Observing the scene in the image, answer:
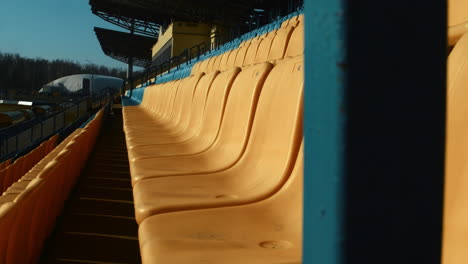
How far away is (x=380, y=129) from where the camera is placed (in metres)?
0.27

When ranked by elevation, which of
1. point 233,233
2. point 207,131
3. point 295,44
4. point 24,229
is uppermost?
point 295,44

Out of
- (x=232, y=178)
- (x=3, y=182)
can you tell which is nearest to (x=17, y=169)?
(x=3, y=182)

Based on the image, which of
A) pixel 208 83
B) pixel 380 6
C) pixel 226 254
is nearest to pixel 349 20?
pixel 380 6

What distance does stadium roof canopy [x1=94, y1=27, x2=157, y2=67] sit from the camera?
74.2 feet

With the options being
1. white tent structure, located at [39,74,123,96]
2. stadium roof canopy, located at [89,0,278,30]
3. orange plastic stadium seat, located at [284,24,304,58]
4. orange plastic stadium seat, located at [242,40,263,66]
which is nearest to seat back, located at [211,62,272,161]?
orange plastic stadium seat, located at [284,24,304,58]

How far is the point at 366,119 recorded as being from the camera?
0.27m

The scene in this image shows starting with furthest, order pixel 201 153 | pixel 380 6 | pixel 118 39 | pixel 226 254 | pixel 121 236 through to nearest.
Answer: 1. pixel 118 39
2. pixel 121 236
3. pixel 201 153
4. pixel 226 254
5. pixel 380 6

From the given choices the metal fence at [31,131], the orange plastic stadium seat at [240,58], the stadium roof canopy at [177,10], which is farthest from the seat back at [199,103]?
the stadium roof canopy at [177,10]

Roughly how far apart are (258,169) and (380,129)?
0.69 m

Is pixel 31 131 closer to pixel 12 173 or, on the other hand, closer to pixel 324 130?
pixel 12 173

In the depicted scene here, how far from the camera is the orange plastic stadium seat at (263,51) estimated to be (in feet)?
9.56

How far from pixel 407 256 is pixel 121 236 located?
4.41ft

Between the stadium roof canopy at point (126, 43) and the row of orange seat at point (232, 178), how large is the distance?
2198 centimetres

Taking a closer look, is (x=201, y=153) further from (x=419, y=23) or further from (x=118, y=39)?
(x=118, y=39)
